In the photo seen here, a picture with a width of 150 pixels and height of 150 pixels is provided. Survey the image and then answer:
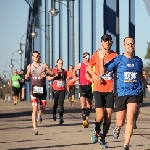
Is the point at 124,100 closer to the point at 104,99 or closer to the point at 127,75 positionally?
the point at 127,75

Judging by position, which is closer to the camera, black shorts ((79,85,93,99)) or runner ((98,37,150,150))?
runner ((98,37,150,150))

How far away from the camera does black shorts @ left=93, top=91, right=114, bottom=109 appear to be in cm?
1153

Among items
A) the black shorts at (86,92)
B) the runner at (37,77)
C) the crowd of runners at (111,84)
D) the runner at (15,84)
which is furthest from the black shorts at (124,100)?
the runner at (15,84)

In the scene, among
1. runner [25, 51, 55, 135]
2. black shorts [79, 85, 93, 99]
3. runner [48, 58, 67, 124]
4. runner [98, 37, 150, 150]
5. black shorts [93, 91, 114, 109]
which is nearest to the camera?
runner [98, 37, 150, 150]

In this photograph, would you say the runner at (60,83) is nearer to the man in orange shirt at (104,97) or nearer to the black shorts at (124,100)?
the man in orange shirt at (104,97)

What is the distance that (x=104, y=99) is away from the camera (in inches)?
456

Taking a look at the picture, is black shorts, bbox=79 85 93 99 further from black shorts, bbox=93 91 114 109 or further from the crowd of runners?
black shorts, bbox=93 91 114 109

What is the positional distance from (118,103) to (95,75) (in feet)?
2.41

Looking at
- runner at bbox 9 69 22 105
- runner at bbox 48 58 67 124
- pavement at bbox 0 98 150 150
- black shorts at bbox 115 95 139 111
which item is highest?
runner at bbox 9 69 22 105

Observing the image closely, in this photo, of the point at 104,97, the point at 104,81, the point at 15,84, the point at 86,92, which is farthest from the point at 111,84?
the point at 15,84

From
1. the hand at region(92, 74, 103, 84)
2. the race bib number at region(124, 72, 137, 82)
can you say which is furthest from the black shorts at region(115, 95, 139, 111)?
the hand at region(92, 74, 103, 84)

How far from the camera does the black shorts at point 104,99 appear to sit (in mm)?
11531

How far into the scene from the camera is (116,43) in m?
30.2

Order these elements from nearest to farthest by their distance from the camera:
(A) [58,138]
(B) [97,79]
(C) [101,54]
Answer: (C) [101,54], (B) [97,79], (A) [58,138]
